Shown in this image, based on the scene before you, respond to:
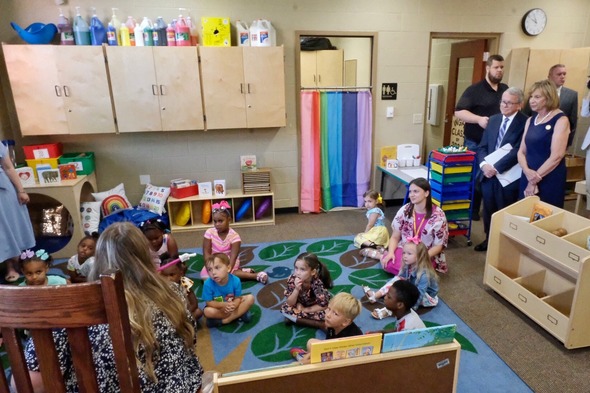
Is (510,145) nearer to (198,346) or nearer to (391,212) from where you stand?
(391,212)

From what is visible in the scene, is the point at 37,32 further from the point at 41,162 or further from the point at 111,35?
the point at 41,162

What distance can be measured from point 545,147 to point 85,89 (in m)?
4.04

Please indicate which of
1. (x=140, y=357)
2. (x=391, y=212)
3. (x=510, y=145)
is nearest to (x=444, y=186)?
(x=510, y=145)

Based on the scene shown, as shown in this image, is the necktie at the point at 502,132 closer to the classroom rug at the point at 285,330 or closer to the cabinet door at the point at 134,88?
the classroom rug at the point at 285,330

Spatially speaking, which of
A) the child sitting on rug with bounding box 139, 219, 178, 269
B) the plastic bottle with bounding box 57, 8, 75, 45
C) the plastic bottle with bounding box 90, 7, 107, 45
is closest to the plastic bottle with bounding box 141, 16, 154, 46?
the plastic bottle with bounding box 90, 7, 107, 45

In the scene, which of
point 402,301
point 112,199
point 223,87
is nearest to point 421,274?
point 402,301

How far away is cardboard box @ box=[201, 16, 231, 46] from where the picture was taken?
12.5ft

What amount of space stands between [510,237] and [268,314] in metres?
1.77

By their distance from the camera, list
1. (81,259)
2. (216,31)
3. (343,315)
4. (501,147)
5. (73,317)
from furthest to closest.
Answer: (216,31) < (501,147) < (81,259) < (343,315) < (73,317)

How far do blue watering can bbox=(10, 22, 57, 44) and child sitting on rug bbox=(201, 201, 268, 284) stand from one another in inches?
92.1

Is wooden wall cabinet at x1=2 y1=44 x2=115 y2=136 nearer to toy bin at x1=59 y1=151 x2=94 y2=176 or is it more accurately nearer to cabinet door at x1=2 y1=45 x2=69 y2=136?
cabinet door at x1=2 y1=45 x2=69 y2=136

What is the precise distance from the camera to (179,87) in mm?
3867

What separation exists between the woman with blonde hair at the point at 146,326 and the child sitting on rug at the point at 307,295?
1.20 meters

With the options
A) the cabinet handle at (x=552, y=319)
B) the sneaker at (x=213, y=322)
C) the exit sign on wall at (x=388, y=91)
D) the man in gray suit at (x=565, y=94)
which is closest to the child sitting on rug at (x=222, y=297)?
the sneaker at (x=213, y=322)
